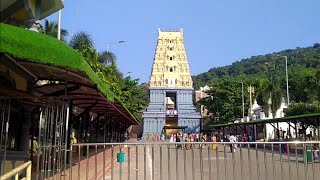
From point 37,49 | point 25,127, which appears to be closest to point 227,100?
point 25,127

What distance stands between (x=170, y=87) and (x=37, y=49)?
2802 inches

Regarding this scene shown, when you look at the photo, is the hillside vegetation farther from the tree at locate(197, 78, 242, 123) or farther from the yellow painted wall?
the yellow painted wall

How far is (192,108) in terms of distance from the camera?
76250 millimetres

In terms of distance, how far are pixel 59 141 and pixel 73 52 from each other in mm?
3072

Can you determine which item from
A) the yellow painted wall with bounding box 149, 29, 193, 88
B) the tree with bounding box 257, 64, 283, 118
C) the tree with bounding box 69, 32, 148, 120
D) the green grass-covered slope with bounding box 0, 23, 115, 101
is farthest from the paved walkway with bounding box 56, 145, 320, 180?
the yellow painted wall with bounding box 149, 29, 193, 88

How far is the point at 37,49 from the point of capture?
485 centimetres

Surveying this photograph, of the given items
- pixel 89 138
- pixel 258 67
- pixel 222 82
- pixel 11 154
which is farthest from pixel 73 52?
pixel 258 67

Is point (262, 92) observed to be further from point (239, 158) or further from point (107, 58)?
point (239, 158)

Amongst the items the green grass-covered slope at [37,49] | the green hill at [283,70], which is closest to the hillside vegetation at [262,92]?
the green hill at [283,70]

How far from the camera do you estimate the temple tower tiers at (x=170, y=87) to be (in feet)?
244

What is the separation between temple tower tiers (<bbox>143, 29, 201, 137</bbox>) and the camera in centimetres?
7444

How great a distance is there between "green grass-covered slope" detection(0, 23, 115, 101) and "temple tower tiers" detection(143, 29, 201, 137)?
6893cm

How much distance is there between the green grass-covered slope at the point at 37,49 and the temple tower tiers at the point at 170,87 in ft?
226

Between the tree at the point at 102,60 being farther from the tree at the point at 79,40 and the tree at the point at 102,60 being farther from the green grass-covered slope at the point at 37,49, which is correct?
the green grass-covered slope at the point at 37,49
